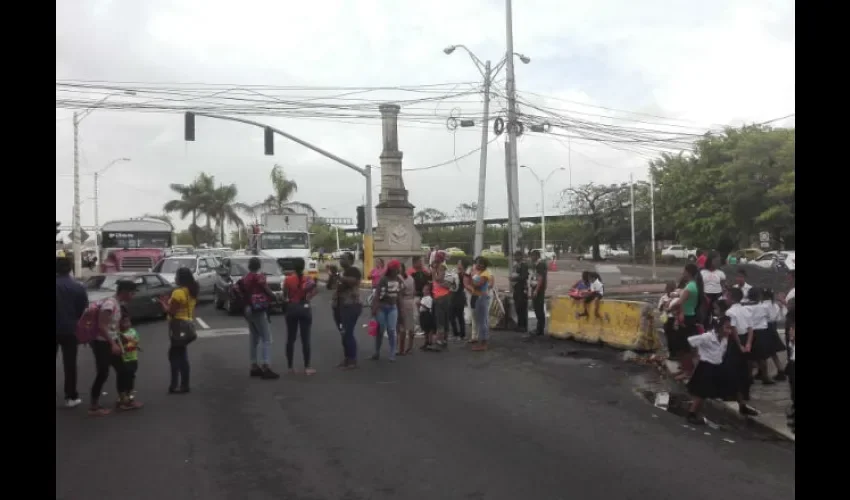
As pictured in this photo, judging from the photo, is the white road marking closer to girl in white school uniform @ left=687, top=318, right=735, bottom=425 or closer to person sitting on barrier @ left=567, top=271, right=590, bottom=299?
person sitting on barrier @ left=567, top=271, right=590, bottom=299

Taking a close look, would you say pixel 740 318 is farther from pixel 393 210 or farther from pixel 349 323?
pixel 393 210

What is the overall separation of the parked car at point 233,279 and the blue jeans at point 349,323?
356 inches

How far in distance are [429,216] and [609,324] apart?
92518 mm

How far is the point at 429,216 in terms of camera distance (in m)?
105

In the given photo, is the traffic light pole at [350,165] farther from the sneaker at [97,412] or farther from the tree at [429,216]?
the tree at [429,216]

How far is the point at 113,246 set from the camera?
30.8 m

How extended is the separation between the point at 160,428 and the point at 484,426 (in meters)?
3.31

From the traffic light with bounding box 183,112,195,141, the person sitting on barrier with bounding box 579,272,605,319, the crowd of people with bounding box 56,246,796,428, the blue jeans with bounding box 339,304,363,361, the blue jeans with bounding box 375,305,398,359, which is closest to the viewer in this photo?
the crowd of people with bounding box 56,246,796,428

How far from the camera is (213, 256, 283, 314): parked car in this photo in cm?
1983

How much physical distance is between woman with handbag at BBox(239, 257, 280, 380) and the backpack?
7.21 ft

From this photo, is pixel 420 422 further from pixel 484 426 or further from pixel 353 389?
pixel 353 389

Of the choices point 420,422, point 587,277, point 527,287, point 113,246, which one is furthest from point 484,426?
point 113,246

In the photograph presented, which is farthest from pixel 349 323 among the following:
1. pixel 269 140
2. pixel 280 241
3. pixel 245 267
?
pixel 280 241

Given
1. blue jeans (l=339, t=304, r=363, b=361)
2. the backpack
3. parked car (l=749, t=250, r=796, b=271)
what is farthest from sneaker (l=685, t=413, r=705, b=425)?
parked car (l=749, t=250, r=796, b=271)
